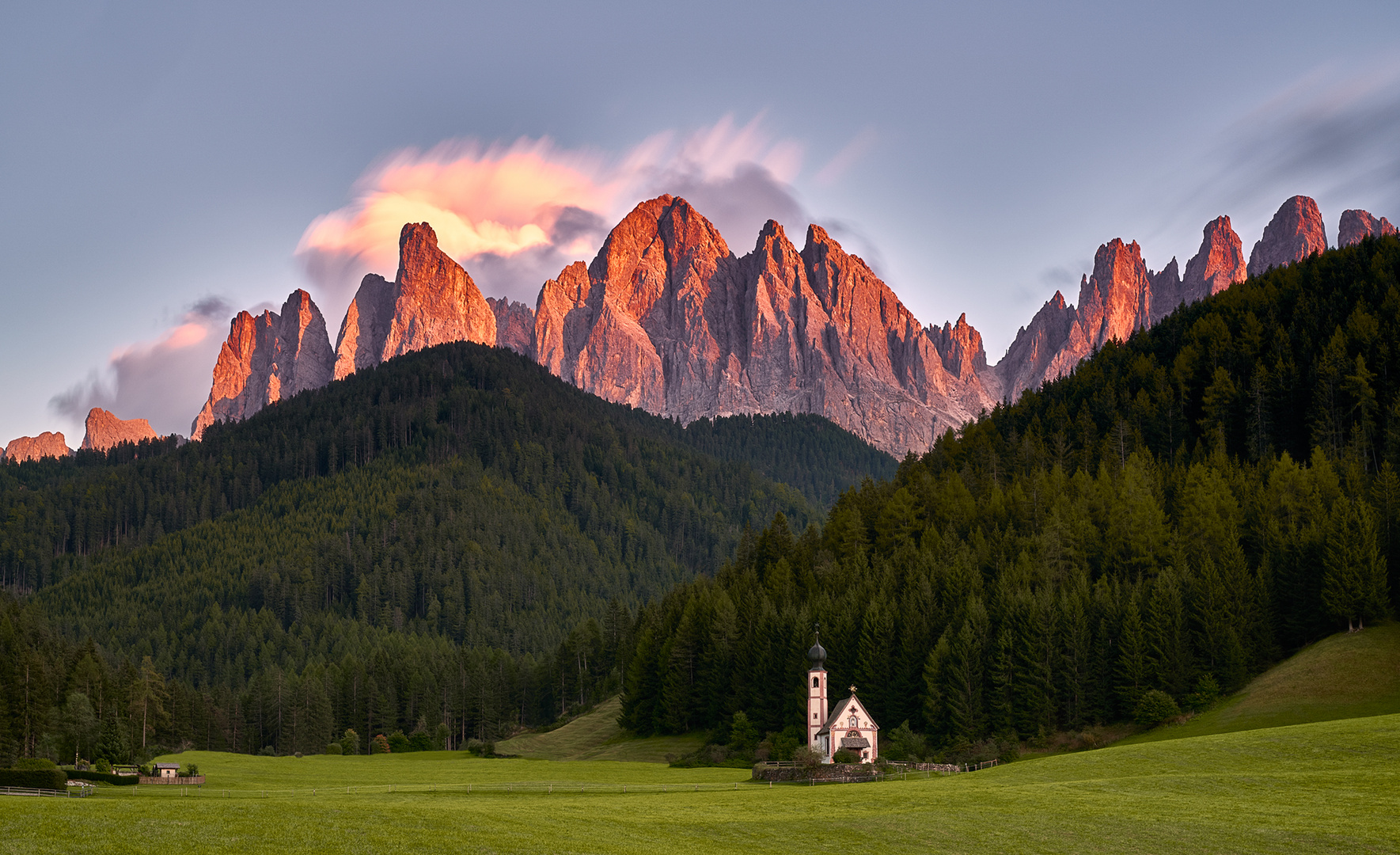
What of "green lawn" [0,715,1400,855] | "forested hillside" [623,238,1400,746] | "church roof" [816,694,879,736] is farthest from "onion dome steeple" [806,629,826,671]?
"green lawn" [0,715,1400,855]

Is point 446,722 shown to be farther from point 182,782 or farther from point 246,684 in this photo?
point 182,782

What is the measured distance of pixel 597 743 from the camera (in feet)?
386

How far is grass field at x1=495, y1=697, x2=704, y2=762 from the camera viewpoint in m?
105

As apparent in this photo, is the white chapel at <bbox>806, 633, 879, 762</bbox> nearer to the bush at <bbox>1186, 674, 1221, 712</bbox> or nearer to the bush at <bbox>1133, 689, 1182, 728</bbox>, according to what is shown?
the bush at <bbox>1133, 689, 1182, 728</bbox>

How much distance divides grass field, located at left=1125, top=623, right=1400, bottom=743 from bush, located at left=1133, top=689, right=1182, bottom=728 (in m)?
1.31

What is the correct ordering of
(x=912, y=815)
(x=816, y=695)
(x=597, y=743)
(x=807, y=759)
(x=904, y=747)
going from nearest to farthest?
1. (x=912, y=815)
2. (x=807, y=759)
3. (x=904, y=747)
4. (x=816, y=695)
5. (x=597, y=743)

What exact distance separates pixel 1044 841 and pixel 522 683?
129197mm

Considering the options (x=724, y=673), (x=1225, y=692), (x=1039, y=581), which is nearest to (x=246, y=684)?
(x=724, y=673)

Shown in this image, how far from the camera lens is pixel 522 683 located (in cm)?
15950

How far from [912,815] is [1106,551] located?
6644 centimetres

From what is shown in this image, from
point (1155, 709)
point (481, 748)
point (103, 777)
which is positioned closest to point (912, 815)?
point (1155, 709)

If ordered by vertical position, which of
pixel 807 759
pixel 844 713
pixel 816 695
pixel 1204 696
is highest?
pixel 816 695

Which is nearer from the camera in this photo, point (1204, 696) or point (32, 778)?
point (32, 778)

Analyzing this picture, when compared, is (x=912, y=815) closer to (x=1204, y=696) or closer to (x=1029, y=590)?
(x=1204, y=696)
